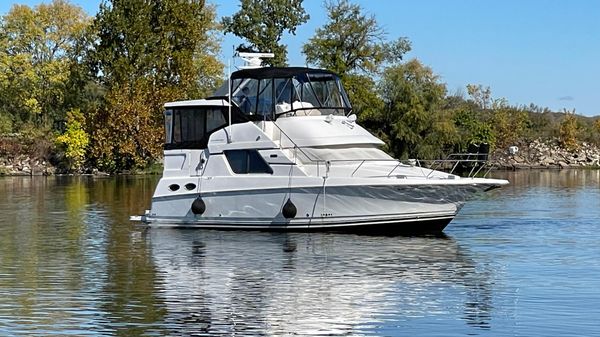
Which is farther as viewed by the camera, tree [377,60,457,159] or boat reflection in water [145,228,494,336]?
tree [377,60,457,159]

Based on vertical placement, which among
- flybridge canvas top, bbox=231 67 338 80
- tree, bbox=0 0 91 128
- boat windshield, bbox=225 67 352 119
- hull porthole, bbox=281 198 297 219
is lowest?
hull porthole, bbox=281 198 297 219

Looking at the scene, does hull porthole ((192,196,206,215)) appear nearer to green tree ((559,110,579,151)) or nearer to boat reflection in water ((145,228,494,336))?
boat reflection in water ((145,228,494,336))

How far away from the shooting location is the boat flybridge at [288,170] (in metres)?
23.5

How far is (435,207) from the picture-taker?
23688mm

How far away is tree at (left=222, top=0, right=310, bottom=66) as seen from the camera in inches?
2591

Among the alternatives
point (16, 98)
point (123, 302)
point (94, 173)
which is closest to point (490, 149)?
point (94, 173)

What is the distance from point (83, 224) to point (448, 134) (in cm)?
3979

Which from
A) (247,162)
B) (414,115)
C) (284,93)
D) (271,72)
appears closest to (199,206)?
(247,162)

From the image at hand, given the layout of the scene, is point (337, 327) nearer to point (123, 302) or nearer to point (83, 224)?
point (123, 302)

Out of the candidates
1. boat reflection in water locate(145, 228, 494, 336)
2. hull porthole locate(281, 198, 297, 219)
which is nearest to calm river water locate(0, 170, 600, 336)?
boat reflection in water locate(145, 228, 494, 336)

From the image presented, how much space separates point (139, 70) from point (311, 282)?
158 ft

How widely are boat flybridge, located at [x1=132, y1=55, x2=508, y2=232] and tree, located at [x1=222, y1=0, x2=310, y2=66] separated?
1566 inches

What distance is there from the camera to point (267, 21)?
66.4 m

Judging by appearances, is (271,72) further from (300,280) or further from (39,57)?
(39,57)
